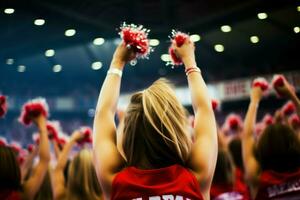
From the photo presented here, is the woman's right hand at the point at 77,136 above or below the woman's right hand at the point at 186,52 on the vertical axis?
below

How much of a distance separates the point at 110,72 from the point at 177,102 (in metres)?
0.26

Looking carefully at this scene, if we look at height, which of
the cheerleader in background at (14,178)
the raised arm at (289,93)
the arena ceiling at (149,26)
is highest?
the arena ceiling at (149,26)

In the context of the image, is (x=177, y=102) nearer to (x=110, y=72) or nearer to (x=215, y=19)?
(x=110, y=72)

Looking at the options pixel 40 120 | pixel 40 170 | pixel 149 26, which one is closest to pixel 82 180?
pixel 40 170

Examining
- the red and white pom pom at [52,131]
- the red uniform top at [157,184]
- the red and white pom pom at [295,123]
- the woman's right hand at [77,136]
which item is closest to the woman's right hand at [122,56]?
the red uniform top at [157,184]

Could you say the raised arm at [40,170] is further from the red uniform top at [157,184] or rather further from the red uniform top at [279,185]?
the red uniform top at [279,185]

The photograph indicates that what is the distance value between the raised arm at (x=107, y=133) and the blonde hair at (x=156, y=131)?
1.8 inches

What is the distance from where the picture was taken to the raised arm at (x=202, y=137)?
3.61ft

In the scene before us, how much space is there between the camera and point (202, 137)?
3.71ft

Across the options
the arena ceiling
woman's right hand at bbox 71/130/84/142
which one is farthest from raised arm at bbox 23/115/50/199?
the arena ceiling

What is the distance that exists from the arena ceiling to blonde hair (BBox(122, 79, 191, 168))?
1.71 m

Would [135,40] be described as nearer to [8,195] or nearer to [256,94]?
[8,195]

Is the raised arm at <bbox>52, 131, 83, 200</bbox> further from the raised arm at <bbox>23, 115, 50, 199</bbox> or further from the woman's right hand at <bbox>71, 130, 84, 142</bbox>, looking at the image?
the raised arm at <bbox>23, 115, 50, 199</bbox>

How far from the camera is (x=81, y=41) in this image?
4.53 meters
